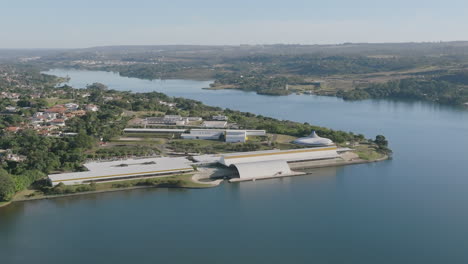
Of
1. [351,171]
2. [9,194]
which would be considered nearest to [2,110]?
[9,194]

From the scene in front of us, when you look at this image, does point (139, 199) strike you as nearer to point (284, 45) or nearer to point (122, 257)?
point (122, 257)

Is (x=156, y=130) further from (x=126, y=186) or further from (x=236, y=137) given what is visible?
(x=126, y=186)

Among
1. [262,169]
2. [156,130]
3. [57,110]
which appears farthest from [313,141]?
[57,110]

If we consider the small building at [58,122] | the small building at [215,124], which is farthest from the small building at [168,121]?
the small building at [58,122]

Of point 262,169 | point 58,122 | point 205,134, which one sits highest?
point 58,122

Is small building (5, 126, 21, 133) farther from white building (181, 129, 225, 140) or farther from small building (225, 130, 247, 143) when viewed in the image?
small building (225, 130, 247, 143)

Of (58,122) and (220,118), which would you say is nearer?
(58,122)

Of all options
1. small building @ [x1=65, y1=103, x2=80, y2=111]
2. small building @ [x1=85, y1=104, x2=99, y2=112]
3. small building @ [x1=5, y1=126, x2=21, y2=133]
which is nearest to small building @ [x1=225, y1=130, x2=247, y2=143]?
small building @ [x1=5, y1=126, x2=21, y2=133]

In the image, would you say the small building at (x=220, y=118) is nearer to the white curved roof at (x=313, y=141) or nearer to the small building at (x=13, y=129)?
the white curved roof at (x=313, y=141)

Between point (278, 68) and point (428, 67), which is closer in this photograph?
point (428, 67)
